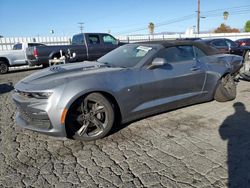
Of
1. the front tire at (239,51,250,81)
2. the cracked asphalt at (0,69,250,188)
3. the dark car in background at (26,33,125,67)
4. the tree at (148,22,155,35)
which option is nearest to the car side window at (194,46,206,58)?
the cracked asphalt at (0,69,250,188)

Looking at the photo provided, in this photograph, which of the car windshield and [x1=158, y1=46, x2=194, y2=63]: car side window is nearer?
the car windshield

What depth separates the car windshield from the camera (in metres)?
3.94

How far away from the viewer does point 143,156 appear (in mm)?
2924

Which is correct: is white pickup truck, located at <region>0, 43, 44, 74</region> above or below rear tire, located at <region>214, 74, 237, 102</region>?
above

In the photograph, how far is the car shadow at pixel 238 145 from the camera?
2395mm

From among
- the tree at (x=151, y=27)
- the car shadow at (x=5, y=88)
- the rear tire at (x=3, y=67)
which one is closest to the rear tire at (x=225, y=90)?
the car shadow at (x=5, y=88)

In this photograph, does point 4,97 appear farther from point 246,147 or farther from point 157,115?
point 246,147

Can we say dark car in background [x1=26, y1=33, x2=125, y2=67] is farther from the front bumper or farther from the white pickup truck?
the front bumper

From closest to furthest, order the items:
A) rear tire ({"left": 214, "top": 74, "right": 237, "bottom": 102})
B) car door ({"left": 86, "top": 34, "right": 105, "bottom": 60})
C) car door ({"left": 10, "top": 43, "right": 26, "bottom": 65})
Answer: rear tire ({"left": 214, "top": 74, "right": 237, "bottom": 102}) < car door ({"left": 86, "top": 34, "right": 105, "bottom": 60}) < car door ({"left": 10, "top": 43, "right": 26, "bottom": 65})

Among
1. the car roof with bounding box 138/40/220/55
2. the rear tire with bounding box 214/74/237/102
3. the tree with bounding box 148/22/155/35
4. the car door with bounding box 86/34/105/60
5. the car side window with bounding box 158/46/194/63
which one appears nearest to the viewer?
the car side window with bounding box 158/46/194/63

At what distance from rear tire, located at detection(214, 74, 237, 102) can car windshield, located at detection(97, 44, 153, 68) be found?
6.44 feet

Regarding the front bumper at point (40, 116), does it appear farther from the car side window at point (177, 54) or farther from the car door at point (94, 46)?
the car door at point (94, 46)

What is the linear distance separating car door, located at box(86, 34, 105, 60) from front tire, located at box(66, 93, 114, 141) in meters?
8.17

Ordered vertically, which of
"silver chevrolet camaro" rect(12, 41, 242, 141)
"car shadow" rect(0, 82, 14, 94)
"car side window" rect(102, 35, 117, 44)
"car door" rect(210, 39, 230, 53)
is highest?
"car side window" rect(102, 35, 117, 44)
